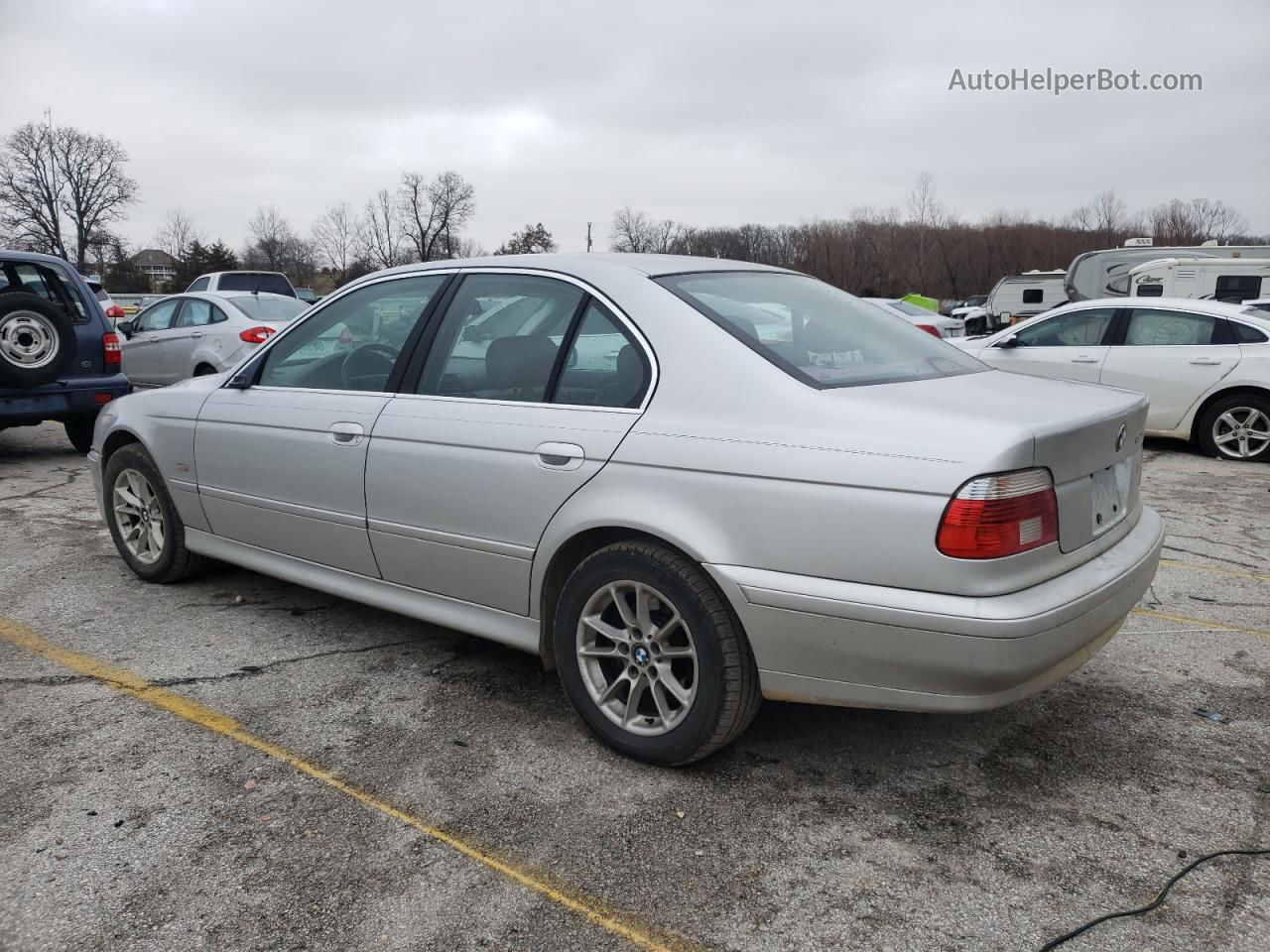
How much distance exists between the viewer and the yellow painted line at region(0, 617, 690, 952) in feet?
7.63

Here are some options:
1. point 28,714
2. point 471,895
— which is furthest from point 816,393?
point 28,714

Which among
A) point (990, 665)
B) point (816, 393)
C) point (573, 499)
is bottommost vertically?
point (990, 665)

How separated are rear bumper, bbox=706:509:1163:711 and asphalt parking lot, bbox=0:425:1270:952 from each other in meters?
0.41

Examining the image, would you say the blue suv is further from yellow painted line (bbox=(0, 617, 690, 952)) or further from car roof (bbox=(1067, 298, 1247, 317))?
car roof (bbox=(1067, 298, 1247, 317))

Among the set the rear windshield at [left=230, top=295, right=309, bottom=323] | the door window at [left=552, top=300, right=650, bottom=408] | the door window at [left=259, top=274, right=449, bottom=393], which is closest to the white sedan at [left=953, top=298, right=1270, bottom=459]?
the door window at [left=259, top=274, right=449, bottom=393]

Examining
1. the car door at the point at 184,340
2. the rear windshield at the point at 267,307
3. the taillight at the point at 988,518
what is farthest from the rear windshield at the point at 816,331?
the car door at the point at 184,340

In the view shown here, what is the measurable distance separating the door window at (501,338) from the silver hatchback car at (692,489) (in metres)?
0.01

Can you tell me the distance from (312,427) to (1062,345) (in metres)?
8.24

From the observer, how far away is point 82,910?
2365 mm

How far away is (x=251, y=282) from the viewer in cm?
1852

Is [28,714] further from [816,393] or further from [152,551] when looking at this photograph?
[816,393]

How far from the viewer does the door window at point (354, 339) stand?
382 centimetres

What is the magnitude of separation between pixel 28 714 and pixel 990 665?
3135 millimetres

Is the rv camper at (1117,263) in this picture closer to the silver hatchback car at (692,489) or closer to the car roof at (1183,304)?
the car roof at (1183,304)
